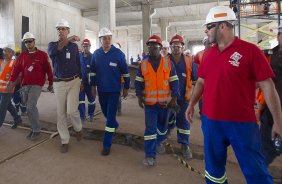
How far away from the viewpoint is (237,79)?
224cm

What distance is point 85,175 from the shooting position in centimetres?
371

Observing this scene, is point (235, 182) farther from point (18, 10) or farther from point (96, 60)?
point (18, 10)

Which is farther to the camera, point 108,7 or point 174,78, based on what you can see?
point 108,7

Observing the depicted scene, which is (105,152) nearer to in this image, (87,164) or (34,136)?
(87,164)

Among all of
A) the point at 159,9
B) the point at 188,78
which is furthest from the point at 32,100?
the point at 159,9

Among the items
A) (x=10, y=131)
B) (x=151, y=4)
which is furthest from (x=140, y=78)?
(x=151, y=4)

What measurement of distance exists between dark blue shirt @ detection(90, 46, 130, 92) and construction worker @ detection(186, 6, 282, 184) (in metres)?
2.25

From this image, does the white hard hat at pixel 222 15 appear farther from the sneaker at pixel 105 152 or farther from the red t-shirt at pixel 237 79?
the sneaker at pixel 105 152

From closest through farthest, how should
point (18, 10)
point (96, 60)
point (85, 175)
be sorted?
point (85, 175), point (96, 60), point (18, 10)

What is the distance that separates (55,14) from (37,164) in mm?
15520

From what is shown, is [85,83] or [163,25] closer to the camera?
[85,83]

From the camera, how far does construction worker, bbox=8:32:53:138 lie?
16.7ft

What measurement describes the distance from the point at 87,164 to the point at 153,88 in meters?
1.60

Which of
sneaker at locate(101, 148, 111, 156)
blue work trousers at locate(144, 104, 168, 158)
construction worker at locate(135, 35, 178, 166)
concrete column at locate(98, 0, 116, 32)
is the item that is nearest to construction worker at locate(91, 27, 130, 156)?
sneaker at locate(101, 148, 111, 156)
